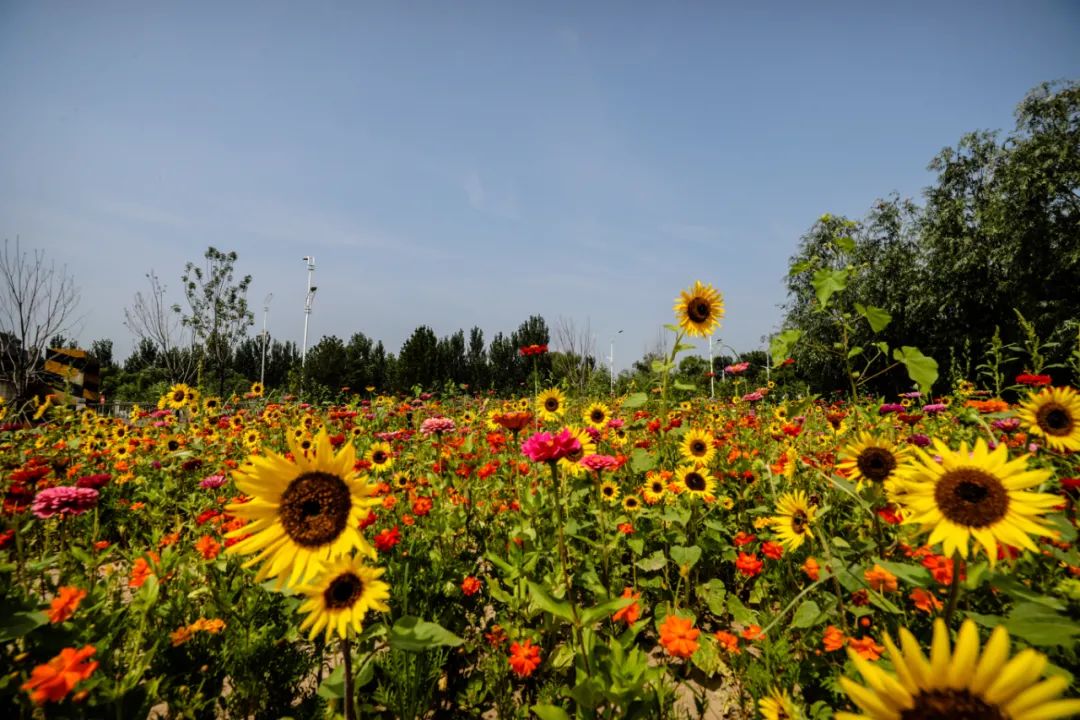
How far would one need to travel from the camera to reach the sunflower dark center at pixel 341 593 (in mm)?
1232

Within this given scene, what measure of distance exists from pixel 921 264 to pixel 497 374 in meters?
32.5

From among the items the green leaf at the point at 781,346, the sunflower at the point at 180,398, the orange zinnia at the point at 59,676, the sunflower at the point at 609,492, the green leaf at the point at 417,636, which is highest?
the green leaf at the point at 781,346

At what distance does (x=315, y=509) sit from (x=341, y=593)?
252 millimetres

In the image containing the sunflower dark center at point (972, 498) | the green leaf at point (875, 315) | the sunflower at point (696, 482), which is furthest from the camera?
the sunflower at point (696, 482)

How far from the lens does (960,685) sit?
62cm

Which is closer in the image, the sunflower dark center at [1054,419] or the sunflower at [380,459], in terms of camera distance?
the sunflower dark center at [1054,419]

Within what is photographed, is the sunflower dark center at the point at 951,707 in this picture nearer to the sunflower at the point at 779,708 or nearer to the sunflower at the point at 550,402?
the sunflower at the point at 779,708

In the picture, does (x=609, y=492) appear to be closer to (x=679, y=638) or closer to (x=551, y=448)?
(x=679, y=638)

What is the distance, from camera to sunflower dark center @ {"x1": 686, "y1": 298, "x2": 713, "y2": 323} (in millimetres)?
2801

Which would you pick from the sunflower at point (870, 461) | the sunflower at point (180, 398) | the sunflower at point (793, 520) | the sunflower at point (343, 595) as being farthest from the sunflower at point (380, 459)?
the sunflower at point (180, 398)

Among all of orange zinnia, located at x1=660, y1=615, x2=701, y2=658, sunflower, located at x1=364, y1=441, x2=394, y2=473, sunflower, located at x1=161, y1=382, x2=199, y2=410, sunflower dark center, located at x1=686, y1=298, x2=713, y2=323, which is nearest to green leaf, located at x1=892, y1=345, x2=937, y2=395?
sunflower dark center, located at x1=686, y1=298, x2=713, y2=323

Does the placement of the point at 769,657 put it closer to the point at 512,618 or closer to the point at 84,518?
the point at 512,618

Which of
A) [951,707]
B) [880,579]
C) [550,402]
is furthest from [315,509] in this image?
[550,402]

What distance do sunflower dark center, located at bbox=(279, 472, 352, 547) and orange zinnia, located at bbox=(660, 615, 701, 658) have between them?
1.15 m
